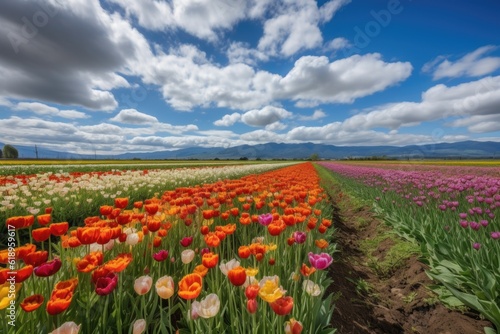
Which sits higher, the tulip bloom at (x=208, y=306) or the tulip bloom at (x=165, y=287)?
the tulip bloom at (x=165, y=287)

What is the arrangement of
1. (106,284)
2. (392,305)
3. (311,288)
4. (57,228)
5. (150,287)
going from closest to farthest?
1. (106,284)
2. (150,287)
3. (311,288)
4. (57,228)
5. (392,305)

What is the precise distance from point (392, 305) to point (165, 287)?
11.0ft

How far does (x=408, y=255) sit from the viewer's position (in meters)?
4.41

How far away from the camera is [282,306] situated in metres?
1.38

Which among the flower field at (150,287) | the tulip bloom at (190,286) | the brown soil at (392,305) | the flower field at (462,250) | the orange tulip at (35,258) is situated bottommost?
the brown soil at (392,305)

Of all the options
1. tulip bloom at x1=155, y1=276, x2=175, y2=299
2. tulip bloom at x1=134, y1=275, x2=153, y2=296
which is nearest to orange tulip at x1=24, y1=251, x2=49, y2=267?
tulip bloom at x1=134, y1=275, x2=153, y2=296

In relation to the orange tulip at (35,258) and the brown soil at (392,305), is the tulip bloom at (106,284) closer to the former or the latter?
the orange tulip at (35,258)

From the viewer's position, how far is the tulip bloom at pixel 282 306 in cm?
135

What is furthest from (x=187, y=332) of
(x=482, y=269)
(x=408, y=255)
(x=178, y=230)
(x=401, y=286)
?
(x=408, y=255)

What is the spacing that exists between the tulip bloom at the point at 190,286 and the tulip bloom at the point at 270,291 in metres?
0.36

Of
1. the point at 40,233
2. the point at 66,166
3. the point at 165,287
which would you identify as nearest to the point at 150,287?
the point at 165,287

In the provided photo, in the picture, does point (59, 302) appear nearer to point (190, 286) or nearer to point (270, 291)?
point (190, 286)

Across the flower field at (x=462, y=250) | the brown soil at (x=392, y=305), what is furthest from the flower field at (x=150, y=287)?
the flower field at (x=462, y=250)

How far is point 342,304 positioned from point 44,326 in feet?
9.73
